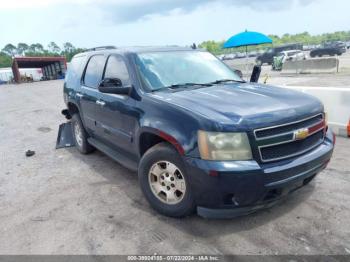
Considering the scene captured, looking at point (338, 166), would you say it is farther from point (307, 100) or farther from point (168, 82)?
point (168, 82)

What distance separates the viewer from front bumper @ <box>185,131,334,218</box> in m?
2.74

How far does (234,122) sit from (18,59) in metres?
51.9

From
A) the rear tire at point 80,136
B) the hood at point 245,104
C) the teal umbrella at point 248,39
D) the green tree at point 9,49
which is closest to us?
the hood at point 245,104

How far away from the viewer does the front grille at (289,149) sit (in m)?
2.86

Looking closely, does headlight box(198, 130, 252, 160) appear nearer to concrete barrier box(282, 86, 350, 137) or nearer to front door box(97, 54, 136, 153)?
front door box(97, 54, 136, 153)

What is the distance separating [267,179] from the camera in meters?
2.77

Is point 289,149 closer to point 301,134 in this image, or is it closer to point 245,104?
point 301,134

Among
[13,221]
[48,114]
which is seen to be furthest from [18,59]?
[13,221]

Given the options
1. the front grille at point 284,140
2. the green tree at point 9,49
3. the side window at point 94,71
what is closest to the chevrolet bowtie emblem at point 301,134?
the front grille at point 284,140

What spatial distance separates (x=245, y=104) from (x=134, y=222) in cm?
171

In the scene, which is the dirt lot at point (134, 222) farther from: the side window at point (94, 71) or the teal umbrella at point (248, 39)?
the teal umbrella at point (248, 39)

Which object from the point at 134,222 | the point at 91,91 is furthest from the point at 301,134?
the point at 91,91

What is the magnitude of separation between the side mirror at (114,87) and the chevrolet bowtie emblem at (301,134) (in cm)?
191

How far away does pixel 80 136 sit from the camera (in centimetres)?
583
